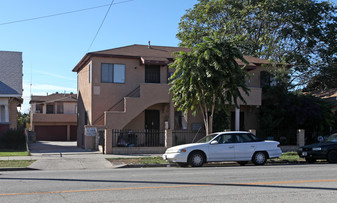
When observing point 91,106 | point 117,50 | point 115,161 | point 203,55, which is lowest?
point 115,161

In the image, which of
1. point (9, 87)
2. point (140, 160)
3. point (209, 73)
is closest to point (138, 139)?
point (140, 160)

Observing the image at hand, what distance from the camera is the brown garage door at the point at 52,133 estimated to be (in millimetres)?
44844

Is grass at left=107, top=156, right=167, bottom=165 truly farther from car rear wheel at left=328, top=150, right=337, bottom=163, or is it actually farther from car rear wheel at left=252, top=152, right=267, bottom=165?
car rear wheel at left=328, top=150, right=337, bottom=163

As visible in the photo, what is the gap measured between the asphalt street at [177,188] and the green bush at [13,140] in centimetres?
1359

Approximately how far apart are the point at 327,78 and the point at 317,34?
4.93m

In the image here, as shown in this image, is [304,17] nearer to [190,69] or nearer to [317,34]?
[317,34]

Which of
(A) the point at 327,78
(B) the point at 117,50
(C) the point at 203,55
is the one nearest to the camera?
(C) the point at 203,55

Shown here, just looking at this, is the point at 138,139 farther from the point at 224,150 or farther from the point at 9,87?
the point at 9,87

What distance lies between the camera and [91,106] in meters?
24.2

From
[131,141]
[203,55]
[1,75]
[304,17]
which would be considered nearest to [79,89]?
[1,75]

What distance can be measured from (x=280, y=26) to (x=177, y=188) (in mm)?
30089

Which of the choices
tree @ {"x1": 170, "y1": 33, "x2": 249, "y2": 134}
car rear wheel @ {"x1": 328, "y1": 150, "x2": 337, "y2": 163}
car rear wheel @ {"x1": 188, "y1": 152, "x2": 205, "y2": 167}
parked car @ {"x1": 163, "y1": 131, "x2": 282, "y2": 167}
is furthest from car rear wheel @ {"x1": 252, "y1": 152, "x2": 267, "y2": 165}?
car rear wheel @ {"x1": 328, "y1": 150, "x2": 337, "y2": 163}

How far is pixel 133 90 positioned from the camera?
81.7 ft

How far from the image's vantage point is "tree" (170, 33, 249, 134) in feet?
55.0
